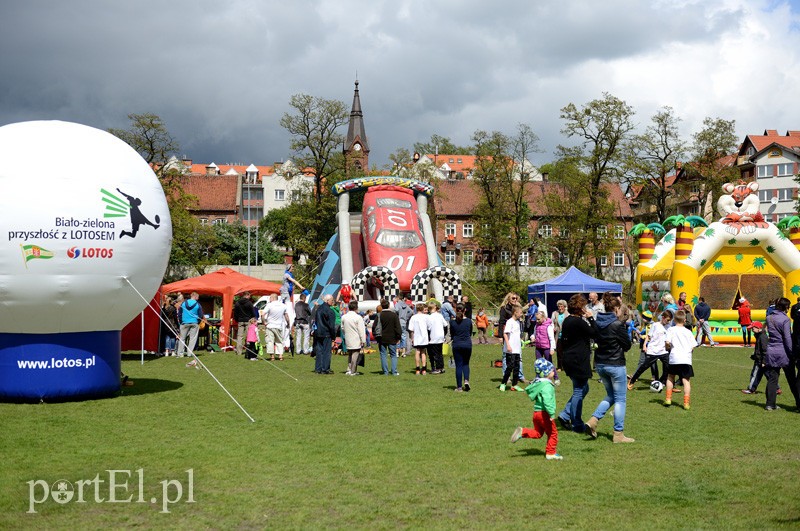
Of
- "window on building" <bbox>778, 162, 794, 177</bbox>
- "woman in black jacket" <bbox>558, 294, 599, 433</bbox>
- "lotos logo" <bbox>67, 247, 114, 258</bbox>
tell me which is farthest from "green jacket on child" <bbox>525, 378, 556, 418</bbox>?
"window on building" <bbox>778, 162, 794, 177</bbox>

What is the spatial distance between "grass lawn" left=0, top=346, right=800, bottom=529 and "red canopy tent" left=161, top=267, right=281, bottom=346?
38.3 ft

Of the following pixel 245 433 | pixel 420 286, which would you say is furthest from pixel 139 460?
pixel 420 286

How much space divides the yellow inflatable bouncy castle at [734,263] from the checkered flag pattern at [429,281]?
23.1ft

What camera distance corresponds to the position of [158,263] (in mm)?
13789

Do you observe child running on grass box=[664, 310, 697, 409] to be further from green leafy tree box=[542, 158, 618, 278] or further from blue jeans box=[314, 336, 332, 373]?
green leafy tree box=[542, 158, 618, 278]

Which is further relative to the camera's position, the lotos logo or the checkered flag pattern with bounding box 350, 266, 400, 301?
the checkered flag pattern with bounding box 350, 266, 400, 301

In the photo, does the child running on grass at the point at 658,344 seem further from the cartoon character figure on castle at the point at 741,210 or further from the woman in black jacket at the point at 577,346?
the cartoon character figure on castle at the point at 741,210

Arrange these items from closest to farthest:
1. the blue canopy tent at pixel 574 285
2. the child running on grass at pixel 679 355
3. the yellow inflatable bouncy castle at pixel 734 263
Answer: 1. the child running on grass at pixel 679 355
2. the yellow inflatable bouncy castle at pixel 734 263
3. the blue canopy tent at pixel 574 285

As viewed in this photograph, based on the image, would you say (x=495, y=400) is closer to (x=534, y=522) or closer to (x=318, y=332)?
(x=318, y=332)

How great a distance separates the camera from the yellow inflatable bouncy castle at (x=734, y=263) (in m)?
28.1

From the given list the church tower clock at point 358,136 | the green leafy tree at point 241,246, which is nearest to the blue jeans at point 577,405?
the green leafy tree at point 241,246

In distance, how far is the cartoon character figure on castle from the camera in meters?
28.4

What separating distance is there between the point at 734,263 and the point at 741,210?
1.80 m

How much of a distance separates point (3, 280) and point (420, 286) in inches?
744
